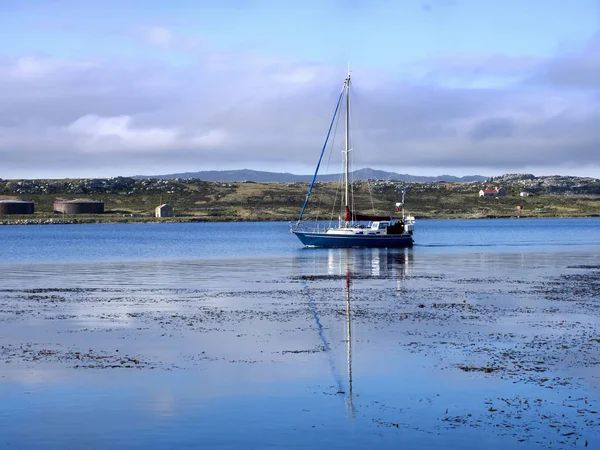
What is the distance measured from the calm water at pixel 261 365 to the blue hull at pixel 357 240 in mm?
38247

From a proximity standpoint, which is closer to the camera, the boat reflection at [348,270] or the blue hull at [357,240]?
the boat reflection at [348,270]

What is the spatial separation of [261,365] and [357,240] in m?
69.9

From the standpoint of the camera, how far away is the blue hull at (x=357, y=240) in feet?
313

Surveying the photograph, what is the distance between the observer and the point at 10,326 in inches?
1337

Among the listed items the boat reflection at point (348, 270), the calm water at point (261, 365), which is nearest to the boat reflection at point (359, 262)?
the boat reflection at point (348, 270)

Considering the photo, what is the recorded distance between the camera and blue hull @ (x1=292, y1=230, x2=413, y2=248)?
313ft

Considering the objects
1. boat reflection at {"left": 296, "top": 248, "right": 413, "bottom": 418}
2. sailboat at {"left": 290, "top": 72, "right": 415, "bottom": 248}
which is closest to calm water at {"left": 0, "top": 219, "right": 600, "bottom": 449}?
boat reflection at {"left": 296, "top": 248, "right": 413, "bottom": 418}

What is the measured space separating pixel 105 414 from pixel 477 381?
10004 mm

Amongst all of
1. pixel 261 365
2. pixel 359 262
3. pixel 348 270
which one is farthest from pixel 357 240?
pixel 261 365

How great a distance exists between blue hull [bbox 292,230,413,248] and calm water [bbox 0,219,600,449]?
3825cm

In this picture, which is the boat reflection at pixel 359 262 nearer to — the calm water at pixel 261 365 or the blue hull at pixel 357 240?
the blue hull at pixel 357 240

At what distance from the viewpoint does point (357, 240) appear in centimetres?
9531

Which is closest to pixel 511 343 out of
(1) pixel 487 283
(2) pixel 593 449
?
(2) pixel 593 449

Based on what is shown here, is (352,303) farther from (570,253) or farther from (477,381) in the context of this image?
(570,253)
